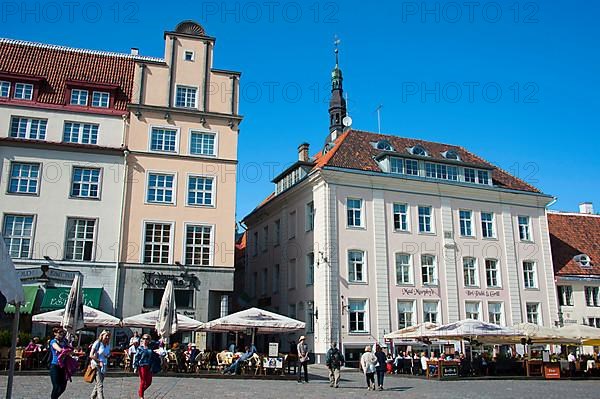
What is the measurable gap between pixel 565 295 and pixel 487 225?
750 centimetres

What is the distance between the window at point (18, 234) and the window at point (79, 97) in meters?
6.71

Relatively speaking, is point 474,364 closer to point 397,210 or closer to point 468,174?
point 397,210

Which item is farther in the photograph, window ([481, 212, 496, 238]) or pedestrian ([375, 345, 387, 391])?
window ([481, 212, 496, 238])

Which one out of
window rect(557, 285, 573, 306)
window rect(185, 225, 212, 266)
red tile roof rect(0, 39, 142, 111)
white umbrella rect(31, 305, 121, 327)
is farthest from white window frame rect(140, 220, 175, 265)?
window rect(557, 285, 573, 306)

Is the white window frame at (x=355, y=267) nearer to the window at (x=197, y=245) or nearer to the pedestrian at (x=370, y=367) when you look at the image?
the window at (x=197, y=245)

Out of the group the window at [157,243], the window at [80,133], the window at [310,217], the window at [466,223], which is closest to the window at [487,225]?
the window at [466,223]

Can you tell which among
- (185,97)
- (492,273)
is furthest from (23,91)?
(492,273)

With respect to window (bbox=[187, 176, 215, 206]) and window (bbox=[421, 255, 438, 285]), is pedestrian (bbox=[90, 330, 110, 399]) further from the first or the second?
window (bbox=[421, 255, 438, 285])

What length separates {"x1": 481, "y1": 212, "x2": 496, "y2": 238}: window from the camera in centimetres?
3894

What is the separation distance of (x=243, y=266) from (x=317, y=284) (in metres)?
16.3

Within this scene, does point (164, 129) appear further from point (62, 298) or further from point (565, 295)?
point (565, 295)

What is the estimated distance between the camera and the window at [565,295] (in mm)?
39875

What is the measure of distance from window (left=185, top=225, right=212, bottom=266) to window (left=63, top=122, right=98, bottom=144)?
705 centimetres

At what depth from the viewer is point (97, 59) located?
35.0 meters
